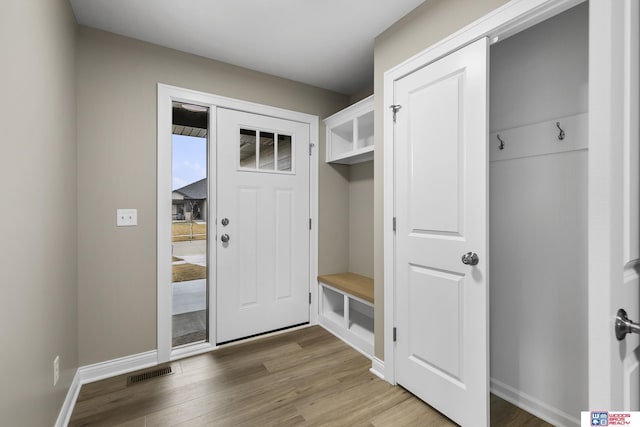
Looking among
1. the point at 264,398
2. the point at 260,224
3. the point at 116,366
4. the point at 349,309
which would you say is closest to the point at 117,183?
the point at 260,224

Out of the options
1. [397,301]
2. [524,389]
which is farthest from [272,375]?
[524,389]

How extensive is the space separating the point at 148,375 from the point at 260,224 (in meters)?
1.44

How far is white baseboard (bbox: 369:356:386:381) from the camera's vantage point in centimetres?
213

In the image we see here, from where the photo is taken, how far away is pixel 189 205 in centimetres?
370

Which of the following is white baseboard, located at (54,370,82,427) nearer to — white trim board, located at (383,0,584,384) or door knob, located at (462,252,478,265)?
white trim board, located at (383,0,584,384)

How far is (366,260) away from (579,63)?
2.19 m

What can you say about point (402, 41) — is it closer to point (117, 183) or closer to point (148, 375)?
point (117, 183)

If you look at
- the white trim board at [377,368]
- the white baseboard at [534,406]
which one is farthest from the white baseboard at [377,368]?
the white baseboard at [534,406]

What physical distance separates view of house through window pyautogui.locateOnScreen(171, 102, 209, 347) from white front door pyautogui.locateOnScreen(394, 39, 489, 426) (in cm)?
174

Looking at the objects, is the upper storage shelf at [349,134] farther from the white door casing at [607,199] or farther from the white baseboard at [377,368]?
the white door casing at [607,199]

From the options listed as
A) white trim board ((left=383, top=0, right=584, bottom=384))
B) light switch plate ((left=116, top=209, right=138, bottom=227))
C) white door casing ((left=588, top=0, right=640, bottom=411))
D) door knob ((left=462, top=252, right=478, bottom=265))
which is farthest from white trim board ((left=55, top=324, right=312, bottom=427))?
white door casing ((left=588, top=0, right=640, bottom=411))

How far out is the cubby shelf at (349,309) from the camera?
2504 mm

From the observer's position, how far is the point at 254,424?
5.40 ft

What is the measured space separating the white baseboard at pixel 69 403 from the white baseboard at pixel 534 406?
257 centimetres
